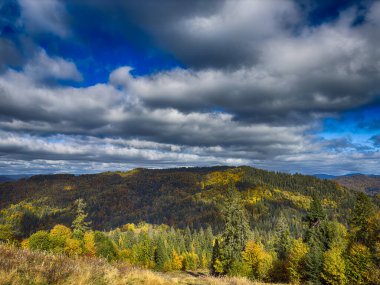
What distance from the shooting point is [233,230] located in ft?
170

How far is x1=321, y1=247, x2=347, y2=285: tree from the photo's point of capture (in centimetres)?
4306

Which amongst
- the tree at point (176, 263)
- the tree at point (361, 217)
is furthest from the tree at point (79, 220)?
the tree at point (361, 217)

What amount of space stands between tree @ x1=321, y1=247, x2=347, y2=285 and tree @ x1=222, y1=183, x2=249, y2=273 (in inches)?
598

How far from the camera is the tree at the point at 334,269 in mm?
43062

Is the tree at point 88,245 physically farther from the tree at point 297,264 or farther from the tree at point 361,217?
the tree at point 361,217

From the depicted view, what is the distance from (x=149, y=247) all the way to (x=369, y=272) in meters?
79.3

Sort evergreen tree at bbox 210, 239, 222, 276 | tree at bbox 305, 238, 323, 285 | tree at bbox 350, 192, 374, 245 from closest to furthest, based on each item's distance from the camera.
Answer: tree at bbox 305, 238, 323, 285 < tree at bbox 350, 192, 374, 245 < evergreen tree at bbox 210, 239, 222, 276

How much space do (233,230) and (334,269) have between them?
712 inches

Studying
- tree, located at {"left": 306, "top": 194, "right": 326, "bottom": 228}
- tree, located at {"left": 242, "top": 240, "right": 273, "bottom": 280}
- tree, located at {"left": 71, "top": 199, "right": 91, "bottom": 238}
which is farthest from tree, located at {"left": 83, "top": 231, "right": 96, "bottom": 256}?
tree, located at {"left": 306, "top": 194, "right": 326, "bottom": 228}

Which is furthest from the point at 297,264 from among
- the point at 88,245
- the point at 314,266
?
the point at 88,245

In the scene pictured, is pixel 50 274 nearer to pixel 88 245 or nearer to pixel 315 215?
pixel 315 215

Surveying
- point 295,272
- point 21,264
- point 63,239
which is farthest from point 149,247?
point 21,264

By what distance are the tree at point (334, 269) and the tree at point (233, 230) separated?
1519 centimetres

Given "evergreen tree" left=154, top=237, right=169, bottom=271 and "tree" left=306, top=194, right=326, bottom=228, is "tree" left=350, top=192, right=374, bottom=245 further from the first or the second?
"evergreen tree" left=154, top=237, right=169, bottom=271
